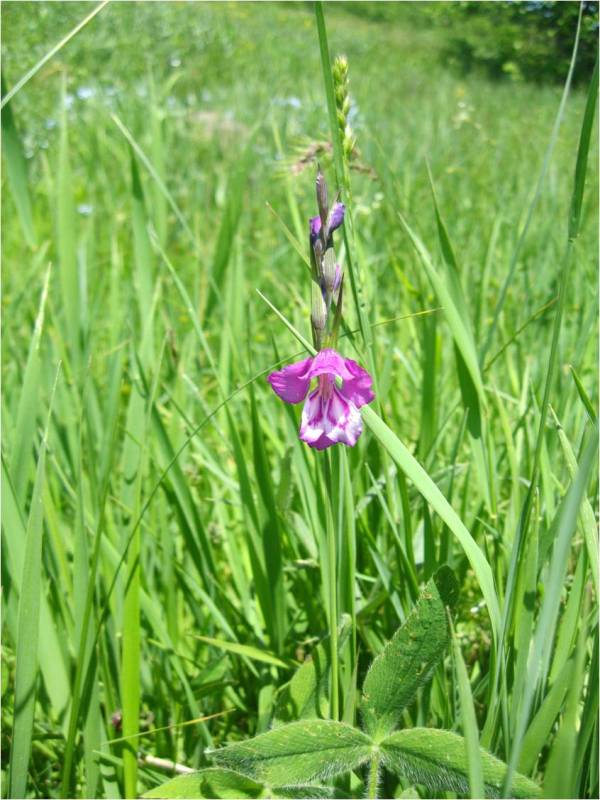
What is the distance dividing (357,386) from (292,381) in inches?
2.2

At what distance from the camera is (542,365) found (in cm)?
171

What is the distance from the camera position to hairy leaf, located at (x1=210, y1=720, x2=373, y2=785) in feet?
2.47

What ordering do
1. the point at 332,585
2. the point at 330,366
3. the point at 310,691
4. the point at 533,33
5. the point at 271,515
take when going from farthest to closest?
the point at 533,33 < the point at 271,515 < the point at 310,691 < the point at 332,585 < the point at 330,366

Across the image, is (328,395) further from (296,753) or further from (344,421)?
(296,753)

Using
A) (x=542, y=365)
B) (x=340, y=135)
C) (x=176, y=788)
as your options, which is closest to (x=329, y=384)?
(x=340, y=135)

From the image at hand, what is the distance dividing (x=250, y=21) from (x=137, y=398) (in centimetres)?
1092

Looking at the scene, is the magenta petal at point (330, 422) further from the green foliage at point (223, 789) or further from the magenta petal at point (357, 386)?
the green foliage at point (223, 789)

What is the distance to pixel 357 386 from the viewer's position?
0.67m

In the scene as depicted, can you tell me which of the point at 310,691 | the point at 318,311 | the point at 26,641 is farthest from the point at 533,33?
the point at 26,641

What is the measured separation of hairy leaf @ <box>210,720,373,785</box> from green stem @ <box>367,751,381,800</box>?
16 mm

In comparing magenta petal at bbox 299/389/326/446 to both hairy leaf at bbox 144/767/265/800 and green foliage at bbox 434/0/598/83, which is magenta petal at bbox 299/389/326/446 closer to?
hairy leaf at bbox 144/767/265/800

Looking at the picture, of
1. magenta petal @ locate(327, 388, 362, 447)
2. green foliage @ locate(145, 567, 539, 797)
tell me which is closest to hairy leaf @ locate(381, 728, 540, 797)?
green foliage @ locate(145, 567, 539, 797)

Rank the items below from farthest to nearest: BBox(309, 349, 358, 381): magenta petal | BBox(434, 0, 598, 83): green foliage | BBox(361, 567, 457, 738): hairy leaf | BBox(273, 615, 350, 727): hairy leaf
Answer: BBox(434, 0, 598, 83): green foliage
BBox(273, 615, 350, 727): hairy leaf
BBox(361, 567, 457, 738): hairy leaf
BBox(309, 349, 358, 381): magenta petal

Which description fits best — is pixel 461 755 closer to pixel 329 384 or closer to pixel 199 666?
pixel 329 384
